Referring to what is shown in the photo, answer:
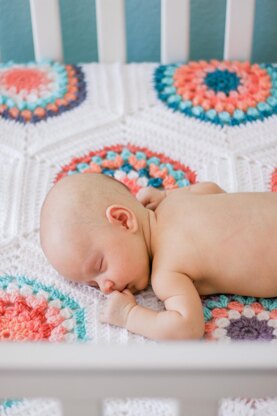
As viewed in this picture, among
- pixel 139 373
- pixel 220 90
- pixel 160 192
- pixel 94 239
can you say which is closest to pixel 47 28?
pixel 220 90

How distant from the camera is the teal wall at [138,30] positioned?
156 centimetres

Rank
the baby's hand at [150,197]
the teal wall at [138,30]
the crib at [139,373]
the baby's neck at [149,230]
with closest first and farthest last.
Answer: the crib at [139,373] → the baby's neck at [149,230] → the baby's hand at [150,197] → the teal wall at [138,30]

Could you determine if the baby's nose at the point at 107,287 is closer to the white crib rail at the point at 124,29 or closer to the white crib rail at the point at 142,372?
the white crib rail at the point at 142,372

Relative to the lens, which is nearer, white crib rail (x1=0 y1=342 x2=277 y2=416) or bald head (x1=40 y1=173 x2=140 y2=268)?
white crib rail (x1=0 y1=342 x2=277 y2=416)

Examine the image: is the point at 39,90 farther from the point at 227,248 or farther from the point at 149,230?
the point at 227,248

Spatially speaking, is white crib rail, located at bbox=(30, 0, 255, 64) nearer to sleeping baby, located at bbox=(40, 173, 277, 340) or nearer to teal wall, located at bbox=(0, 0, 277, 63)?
teal wall, located at bbox=(0, 0, 277, 63)

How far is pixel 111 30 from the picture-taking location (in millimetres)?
1351

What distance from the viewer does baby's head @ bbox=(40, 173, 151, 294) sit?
932 millimetres

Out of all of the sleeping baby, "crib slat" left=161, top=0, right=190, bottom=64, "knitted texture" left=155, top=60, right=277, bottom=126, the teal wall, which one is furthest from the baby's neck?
the teal wall

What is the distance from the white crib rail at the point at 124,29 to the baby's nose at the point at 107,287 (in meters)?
0.60

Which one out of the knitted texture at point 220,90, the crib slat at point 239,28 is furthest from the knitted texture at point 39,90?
the crib slat at point 239,28

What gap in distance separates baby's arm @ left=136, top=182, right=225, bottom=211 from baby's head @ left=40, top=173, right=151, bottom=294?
0.36 ft

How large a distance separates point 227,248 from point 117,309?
17cm

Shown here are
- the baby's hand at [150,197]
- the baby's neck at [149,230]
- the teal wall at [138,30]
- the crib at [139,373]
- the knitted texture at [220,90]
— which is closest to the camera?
the crib at [139,373]
